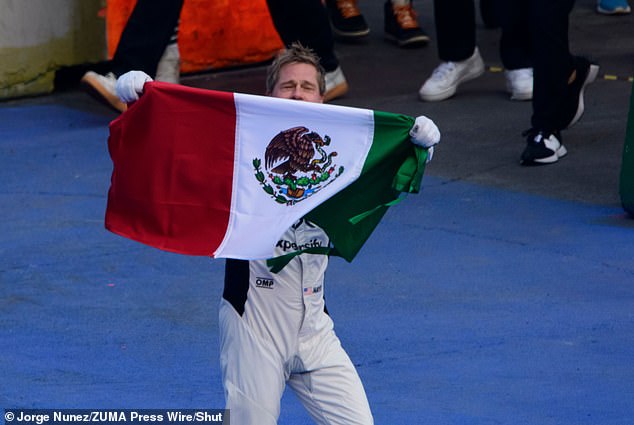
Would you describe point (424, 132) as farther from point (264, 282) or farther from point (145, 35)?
point (145, 35)

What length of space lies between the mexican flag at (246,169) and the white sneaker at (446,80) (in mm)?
5072

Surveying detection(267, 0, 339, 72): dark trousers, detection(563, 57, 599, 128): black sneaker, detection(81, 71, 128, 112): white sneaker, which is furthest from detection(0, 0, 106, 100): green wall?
detection(563, 57, 599, 128): black sneaker

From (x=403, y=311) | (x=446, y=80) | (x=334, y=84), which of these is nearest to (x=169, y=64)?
(x=334, y=84)

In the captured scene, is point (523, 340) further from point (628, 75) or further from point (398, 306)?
point (628, 75)

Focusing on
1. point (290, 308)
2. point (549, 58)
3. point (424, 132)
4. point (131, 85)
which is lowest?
point (549, 58)

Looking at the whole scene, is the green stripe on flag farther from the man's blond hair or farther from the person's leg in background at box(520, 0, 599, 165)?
the person's leg in background at box(520, 0, 599, 165)

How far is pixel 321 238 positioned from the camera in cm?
380

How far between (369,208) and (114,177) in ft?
2.87

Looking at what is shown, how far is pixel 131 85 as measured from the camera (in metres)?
3.85

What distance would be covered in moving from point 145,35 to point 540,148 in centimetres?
272

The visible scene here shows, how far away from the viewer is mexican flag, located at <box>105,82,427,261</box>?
3.79 metres

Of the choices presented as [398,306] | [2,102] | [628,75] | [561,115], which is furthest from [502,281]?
[2,102]

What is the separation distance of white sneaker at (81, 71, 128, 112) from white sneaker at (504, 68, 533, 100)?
2.89m

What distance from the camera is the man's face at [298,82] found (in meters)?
3.92
